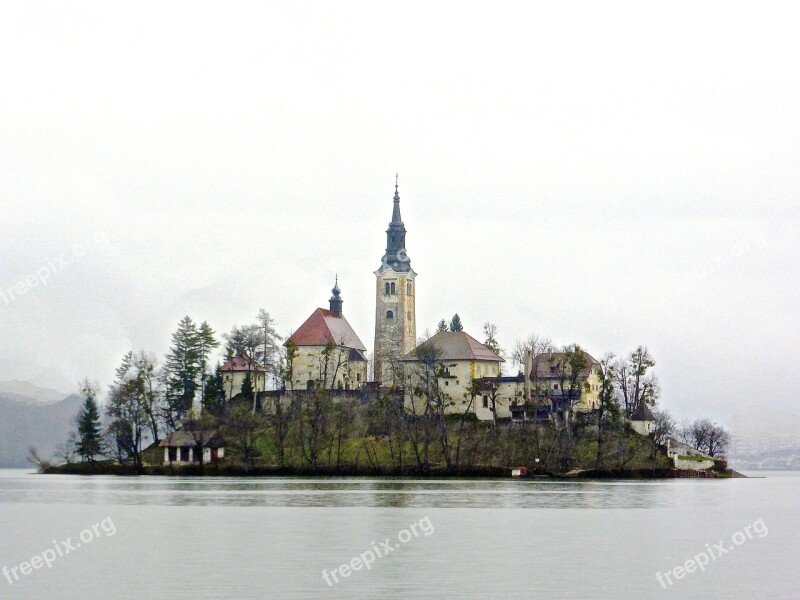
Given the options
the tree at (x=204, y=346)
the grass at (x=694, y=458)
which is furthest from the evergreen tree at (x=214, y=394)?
the grass at (x=694, y=458)

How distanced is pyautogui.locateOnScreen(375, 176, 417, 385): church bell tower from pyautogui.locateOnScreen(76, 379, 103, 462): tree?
103 ft

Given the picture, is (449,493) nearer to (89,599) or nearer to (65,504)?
(65,504)

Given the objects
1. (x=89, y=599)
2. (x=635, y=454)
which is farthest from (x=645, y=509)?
(x=635, y=454)

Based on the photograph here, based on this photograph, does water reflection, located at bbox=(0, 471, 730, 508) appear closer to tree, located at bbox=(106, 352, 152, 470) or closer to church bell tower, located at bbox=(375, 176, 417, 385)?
tree, located at bbox=(106, 352, 152, 470)

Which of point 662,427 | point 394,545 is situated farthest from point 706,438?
point 394,545

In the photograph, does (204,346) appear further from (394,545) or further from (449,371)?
(394,545)

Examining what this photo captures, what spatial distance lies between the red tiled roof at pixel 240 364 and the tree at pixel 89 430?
44.3 feet

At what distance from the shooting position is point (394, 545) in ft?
140

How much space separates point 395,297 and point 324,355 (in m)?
16.8

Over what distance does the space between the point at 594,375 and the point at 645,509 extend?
56644mm

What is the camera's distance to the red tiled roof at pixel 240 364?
123562mm

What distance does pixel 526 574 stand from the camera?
35562 millimetres

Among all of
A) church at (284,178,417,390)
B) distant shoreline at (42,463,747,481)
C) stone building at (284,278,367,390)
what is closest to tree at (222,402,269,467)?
distant shoreline at (42,463,747,481)

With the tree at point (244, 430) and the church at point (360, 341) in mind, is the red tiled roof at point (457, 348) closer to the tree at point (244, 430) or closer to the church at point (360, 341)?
the church at point (360, 341)
